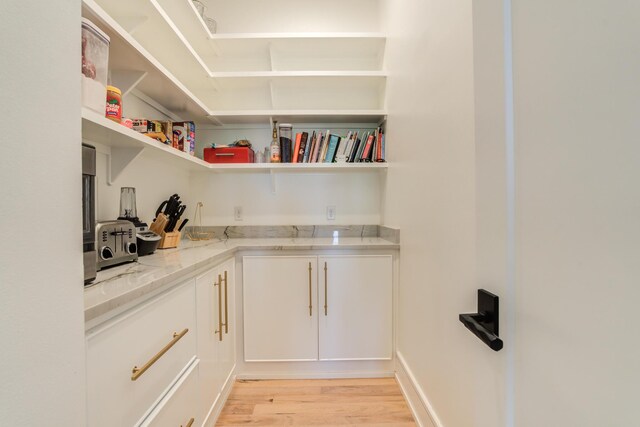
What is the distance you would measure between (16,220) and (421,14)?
1658mm

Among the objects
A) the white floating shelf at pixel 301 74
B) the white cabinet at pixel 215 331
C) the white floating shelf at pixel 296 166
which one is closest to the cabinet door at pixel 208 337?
the white cabinet at pixel 215 331

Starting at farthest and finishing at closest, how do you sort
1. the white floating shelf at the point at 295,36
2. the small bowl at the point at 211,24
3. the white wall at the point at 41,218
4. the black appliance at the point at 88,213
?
1. the small bowl at the point at 211,24
2. the white floating shelf at the point at 295,36
3. the black appliance at the point at 88,213
4. the white wall at the point at 41,218

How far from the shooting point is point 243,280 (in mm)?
1736

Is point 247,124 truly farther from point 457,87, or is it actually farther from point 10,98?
point 10,98

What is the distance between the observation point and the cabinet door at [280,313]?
1731 mm

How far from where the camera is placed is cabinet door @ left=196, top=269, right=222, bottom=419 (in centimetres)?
121

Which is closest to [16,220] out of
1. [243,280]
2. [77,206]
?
[77,206]

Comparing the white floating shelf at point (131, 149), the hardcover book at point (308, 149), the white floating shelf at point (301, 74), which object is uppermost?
the white floating shelf at point (301, 74)

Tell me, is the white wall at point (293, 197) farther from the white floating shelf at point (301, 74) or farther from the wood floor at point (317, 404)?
the wood floor at point (317, 404)

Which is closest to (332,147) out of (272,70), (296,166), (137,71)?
(296,166)

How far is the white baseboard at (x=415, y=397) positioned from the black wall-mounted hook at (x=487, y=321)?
3.04ft

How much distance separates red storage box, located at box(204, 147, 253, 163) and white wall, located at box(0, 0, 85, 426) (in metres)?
1.54

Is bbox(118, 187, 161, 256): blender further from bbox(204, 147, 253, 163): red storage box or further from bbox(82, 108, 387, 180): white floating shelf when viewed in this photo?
bbox(204, 147, 253, 163): red storage box

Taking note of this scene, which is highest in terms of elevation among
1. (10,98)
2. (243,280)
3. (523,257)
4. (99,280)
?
(10,98)
